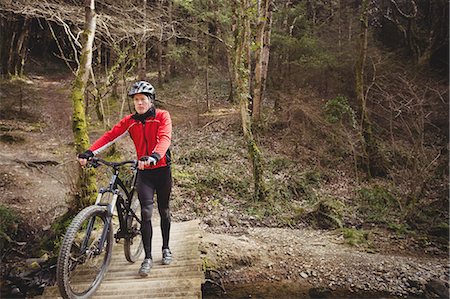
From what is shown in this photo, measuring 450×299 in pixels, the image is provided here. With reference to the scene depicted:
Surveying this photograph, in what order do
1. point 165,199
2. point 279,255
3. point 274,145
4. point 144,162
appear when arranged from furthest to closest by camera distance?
point 274,145, point 279,255, point 165,199, point 144,162

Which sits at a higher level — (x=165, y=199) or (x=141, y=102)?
(x=141, y=102)

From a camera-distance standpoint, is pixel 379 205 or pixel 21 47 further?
pixel 21 47

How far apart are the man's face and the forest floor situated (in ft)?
9.40

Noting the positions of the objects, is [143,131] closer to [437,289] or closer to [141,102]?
[141,102]

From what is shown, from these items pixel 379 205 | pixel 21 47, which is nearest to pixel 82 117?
pixel 379 205

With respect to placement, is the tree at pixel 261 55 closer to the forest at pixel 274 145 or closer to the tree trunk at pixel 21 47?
the forest at pixel 274 145

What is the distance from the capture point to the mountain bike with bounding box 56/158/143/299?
10.7 ft

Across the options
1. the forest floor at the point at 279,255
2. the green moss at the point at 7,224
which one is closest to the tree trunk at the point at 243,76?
the forest floor at the point at 279,255

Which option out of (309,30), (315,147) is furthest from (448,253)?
(309,30)

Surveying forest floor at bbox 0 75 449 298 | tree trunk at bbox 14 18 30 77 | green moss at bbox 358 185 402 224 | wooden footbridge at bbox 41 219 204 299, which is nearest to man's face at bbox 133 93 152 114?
wooden footbridge at bbox 41 219 204 299

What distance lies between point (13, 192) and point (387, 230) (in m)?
9.38

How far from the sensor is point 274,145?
13.5 meters

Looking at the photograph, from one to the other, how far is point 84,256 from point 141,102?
70.2 inches

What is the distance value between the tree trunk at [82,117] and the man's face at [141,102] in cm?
233
